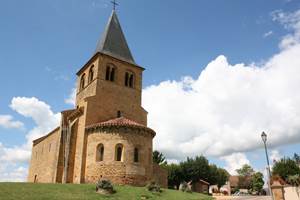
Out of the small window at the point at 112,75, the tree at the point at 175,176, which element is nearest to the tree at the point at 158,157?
the tree at the point at 175,176

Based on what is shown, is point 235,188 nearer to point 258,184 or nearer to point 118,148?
point 258,184

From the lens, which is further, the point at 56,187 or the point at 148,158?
the point at 148,158

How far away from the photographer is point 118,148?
23.5 meters

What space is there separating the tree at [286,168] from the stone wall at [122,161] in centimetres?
2717

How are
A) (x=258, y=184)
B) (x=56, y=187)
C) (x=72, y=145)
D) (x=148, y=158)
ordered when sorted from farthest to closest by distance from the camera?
(x=258, y=184) → (x=72, y=145) → (x=148, y=158) → (x=56, y=187)

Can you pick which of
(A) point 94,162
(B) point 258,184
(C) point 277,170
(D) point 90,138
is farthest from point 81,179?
(B) point 258,184

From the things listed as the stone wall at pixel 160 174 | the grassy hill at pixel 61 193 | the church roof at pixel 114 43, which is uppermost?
the church roof at pixel 114 43

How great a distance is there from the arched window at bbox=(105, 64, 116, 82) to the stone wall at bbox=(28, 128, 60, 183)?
25.1ft

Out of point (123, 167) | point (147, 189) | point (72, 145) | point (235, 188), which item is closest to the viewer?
point (147, 189)

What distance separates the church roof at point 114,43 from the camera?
103 feet

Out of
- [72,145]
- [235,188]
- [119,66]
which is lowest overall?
[235,188]

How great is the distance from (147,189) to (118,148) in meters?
4.79

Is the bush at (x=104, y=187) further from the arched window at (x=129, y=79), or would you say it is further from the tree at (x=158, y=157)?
the tree at (x=158, y=157)

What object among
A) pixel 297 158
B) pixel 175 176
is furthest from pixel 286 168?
pixel 175 176
